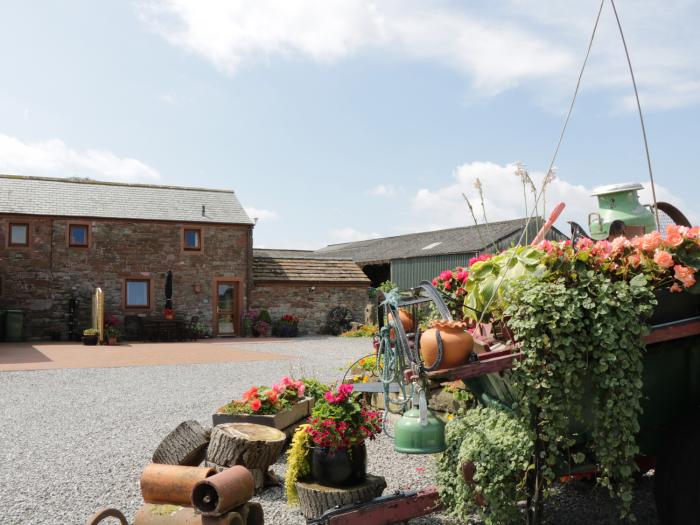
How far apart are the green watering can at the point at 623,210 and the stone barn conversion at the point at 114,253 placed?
20678 millimetres

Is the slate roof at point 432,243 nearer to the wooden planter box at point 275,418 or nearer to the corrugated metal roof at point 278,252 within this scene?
the corrugated metal roof at point 278,252

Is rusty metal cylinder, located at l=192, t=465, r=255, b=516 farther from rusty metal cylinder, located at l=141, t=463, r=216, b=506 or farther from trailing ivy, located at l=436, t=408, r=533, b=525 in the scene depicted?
trailing ivy, located at l=436, t=408, r=533, b=525

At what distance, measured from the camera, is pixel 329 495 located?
4.17m

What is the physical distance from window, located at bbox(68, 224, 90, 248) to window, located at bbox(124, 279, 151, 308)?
6.80ft

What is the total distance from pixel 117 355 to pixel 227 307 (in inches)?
313

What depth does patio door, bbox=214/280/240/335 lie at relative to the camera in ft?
80.3

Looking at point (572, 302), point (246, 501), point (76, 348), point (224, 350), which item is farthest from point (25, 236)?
point (572, 302)

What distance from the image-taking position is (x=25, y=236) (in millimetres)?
22359

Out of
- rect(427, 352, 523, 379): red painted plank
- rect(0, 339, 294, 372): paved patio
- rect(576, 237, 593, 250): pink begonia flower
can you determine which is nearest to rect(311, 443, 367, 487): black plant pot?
rect(427, 352, 523, 379): red painted plank

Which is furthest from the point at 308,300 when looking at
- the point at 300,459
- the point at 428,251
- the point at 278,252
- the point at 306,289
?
the point at 300,459

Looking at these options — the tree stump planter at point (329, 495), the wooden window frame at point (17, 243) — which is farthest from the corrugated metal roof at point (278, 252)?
the tree stump planter at point (329, 495)

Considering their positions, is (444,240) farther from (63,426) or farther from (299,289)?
(63,426)

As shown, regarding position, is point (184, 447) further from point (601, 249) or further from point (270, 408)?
point (601, 249)

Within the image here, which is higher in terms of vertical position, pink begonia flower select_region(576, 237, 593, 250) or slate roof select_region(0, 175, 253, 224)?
slate roof select_region(0, 175, 253, 224)
